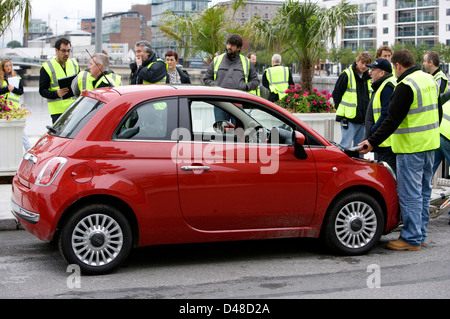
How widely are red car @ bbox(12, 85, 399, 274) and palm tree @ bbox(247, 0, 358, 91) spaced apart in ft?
29.3

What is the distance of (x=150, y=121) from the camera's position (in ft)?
20.1

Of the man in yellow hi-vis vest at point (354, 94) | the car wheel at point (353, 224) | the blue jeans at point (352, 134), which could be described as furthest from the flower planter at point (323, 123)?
the car wheel at point (353, 224)

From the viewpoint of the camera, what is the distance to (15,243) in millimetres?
7223

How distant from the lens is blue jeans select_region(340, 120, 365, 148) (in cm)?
1050

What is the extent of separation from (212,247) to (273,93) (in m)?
7.20

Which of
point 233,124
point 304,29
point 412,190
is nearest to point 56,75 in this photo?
point 233,124

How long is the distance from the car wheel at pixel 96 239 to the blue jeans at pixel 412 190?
289 centimetres

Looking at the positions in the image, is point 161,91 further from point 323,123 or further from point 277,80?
point 277,80

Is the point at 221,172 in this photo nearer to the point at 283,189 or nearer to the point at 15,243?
the point at 283,189

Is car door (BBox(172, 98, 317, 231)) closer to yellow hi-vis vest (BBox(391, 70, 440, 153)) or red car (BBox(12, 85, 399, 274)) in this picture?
red car (BBox(12, 85, 399, 274))

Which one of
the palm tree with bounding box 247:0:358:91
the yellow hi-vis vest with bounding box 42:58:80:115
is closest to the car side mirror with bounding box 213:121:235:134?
the yellow hi-vis vest with bounding box 42:58:80:115

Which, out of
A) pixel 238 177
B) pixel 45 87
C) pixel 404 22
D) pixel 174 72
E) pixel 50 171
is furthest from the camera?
pixel 404 22

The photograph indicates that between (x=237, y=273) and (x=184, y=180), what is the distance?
0.97m
